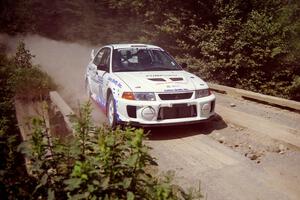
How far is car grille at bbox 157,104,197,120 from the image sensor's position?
6476 mm

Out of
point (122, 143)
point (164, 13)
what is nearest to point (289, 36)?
point (164, 13)

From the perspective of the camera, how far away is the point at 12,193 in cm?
279

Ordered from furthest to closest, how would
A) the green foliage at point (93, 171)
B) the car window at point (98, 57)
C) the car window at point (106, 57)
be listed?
the car window at point (98, 57) < the car window at point (106, 57) < the green foliage at point (93, 171)

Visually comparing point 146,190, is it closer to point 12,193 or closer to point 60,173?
point 60,173

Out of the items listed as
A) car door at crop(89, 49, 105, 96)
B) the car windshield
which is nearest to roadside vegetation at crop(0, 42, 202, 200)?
the car windshield

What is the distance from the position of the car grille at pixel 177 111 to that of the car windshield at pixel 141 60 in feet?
4.72

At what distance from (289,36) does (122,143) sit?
47.1 ft

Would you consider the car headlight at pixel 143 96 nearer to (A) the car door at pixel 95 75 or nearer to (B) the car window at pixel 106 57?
(B) the car window at pixel 106 57

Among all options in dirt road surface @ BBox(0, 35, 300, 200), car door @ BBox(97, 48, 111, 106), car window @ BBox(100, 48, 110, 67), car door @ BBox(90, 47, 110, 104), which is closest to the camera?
dirt road surface @ BBox(0, 35, 300, 200)

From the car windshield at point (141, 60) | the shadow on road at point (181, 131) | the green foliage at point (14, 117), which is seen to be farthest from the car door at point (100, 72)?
the green foliage at point (14, 117)

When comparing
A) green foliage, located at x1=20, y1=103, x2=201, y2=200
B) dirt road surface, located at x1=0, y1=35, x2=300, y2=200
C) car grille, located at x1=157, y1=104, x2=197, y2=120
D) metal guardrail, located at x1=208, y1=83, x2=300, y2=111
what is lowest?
dirt road surface, located at x1=0, y1=35, x2=300, y2=200

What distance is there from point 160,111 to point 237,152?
5.31 feet

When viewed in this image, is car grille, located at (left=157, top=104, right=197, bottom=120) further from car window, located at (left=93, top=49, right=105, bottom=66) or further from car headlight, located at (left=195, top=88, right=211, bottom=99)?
car window, located at (left=93, top=49, right=105, bottom=66)

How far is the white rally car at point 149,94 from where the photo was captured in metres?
6.44
